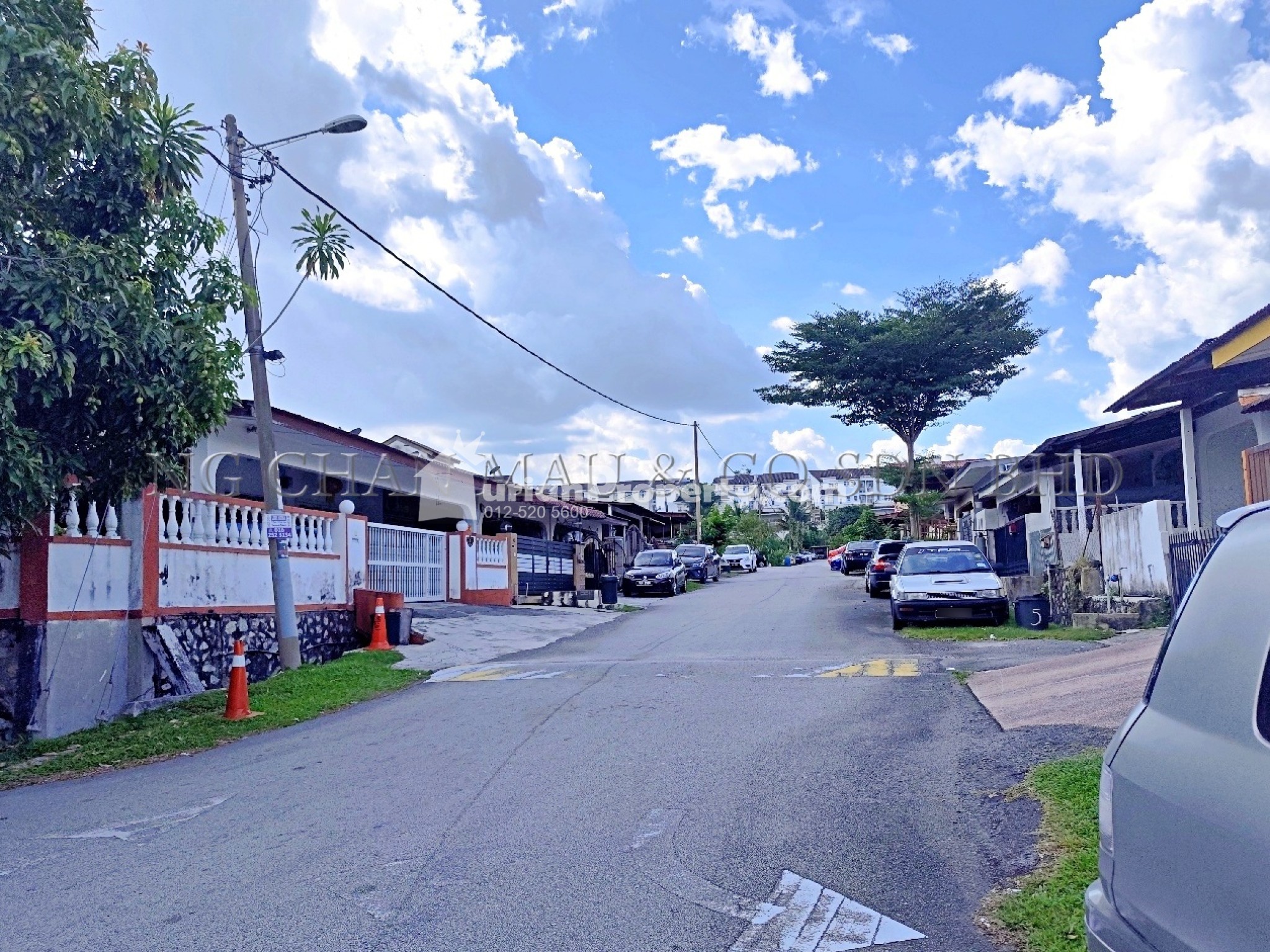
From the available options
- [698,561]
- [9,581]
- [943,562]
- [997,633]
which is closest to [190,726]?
[9,581]

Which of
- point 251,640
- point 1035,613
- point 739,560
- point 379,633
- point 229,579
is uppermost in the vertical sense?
point 229,579

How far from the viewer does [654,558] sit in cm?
3391

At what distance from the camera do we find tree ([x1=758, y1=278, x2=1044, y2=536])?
34.7m

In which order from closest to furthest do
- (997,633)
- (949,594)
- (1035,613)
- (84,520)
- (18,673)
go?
(18,673) < (84,520) < (997,633) < (1035,613) < (949,594)

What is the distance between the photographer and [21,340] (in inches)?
263

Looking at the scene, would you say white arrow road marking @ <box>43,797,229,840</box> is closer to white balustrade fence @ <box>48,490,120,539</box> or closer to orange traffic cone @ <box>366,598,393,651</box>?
white balustrade fence @ <box>48,490,120,539</box>

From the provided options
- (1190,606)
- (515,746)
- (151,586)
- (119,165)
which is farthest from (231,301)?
(1190,606)

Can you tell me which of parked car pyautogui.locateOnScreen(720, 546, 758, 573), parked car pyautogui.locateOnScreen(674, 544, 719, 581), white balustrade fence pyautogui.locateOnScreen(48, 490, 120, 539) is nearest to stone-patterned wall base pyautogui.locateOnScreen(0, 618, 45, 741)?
white balustrade fence pyautogui.locateOnScreen(48, 490, 120, 539)

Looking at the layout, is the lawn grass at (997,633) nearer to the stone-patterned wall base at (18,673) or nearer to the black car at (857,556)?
the stone-patterned wall base at (18,673)

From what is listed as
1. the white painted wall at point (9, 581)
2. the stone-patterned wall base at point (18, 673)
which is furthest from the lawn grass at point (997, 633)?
the white painted wall at point (9, 581)

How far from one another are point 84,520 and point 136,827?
17.4 feet

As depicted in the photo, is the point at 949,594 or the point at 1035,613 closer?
the point at 1035,613

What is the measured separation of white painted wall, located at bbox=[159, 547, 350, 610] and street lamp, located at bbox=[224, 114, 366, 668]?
22.0 inches

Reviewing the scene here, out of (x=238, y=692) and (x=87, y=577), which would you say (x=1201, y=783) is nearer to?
(x=238, y=692)
